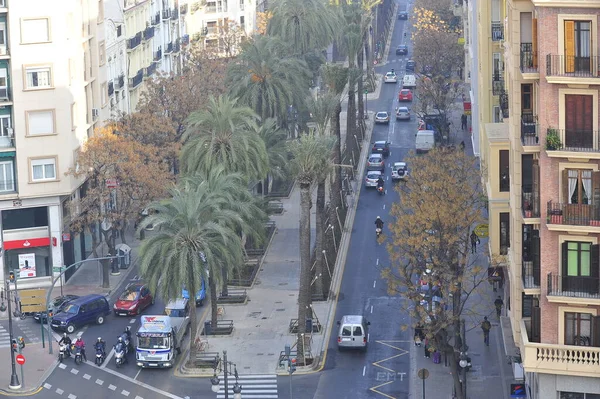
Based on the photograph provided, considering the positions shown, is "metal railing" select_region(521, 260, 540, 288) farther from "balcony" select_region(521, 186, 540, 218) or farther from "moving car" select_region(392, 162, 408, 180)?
"moving car" select_region(392, 162, 408, 180)

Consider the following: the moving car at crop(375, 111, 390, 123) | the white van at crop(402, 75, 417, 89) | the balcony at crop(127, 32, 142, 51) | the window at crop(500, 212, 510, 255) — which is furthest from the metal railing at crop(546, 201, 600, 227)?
the white van at crop(402, 75, 417, 89)

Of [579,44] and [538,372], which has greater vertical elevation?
[579,44]

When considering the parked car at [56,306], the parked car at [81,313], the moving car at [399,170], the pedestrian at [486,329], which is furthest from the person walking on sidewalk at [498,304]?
the moving car at [399,170]

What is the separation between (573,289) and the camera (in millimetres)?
67375

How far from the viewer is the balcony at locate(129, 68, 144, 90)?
135000mm

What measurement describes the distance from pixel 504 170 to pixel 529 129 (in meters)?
19.2

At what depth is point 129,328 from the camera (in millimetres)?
94062

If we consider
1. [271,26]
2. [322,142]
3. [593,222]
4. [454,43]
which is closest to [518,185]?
[593,222]

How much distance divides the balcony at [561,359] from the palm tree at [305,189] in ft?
72.8

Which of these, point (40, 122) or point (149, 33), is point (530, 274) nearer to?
point (40, 122)

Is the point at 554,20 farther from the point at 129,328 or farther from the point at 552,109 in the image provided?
the point at 129,328

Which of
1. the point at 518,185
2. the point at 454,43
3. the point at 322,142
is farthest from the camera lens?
the point at 454,43

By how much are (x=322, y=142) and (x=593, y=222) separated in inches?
1160

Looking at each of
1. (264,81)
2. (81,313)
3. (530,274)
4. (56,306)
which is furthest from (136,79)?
(530,274)
